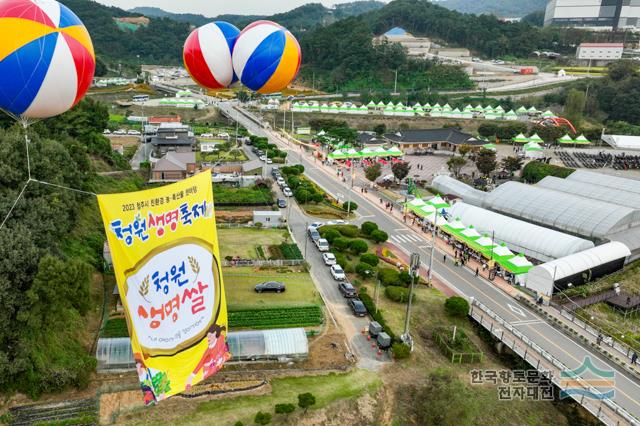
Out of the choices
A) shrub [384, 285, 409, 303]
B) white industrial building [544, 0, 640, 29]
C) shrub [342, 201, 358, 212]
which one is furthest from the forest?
white industrial building [544, 0, 640, 29]

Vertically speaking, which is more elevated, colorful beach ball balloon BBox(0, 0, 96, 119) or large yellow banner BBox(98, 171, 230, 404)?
colorful beach ball balloon BBox(0, 0, 96, 119)

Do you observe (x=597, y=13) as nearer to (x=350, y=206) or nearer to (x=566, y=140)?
(x=566, y=140)

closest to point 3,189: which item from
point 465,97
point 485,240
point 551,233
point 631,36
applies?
point 485,240

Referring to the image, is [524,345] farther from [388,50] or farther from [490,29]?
[490,29]

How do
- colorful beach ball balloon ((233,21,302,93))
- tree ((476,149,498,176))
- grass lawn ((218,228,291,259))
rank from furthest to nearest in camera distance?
tree ((476,149,498,176))
grass lawn ((218,228,291,259))
colorful beach ball balloon ((233,21,302,93))

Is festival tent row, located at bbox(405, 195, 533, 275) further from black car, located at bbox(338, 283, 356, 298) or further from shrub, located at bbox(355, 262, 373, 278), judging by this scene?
black car, located at bbox(338, 283, 356, 298)
